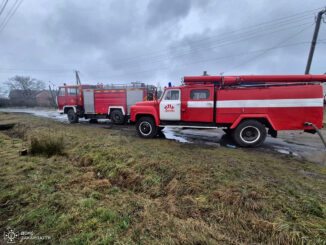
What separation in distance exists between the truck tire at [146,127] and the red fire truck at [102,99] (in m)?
3.51

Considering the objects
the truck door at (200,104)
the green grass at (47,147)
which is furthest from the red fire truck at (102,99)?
the green grass at (47,147)

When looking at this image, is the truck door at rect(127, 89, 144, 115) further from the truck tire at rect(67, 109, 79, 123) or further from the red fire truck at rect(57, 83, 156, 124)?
the truck tire at rect(67, 109, 79, 123)

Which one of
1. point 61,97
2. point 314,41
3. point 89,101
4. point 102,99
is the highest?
point 314,41

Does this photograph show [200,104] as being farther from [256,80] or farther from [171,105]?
[256,80]

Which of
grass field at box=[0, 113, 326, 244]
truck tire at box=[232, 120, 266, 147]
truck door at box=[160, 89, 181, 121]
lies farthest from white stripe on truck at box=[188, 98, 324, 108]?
grass field at box=[0, 113, 326, 244]

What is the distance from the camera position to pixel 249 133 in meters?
5.09

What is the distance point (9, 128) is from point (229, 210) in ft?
40.0

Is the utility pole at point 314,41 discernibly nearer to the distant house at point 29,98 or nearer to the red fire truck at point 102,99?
the red fire truck at point 102,99

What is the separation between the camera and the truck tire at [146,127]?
245 inches

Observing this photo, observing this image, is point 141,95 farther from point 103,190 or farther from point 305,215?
point 305,215

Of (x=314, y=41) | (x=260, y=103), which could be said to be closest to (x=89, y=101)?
(x=260, y=103)

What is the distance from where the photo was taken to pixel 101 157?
369 cm

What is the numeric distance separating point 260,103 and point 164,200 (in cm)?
456

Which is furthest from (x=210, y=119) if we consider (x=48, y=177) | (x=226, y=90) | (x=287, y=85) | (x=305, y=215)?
(x=48, y=177)
